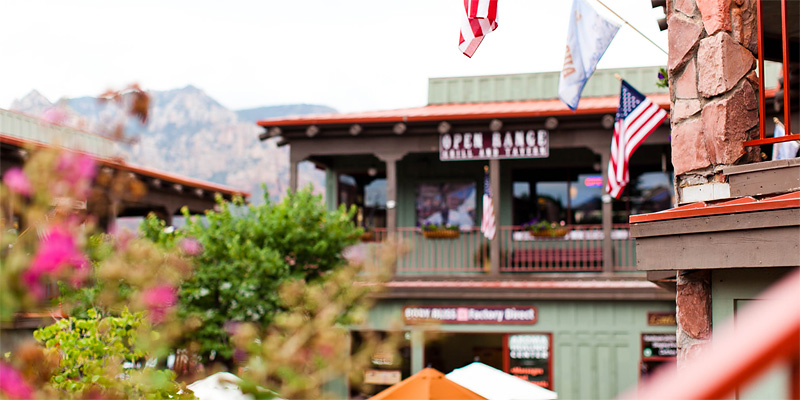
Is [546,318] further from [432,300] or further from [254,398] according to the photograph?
[254,398]

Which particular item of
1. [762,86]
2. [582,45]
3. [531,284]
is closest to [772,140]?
[762,86]

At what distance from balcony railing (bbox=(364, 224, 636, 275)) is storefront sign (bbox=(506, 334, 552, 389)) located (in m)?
Answer: 1.39

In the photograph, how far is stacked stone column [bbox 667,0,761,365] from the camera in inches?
197

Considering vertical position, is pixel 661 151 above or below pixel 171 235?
above

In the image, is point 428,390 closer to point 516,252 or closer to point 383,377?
point 383,377

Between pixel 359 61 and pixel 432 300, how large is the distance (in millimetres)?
106777

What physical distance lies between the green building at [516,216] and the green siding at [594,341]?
0.8 inches

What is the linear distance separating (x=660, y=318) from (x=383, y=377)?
578 centimetres

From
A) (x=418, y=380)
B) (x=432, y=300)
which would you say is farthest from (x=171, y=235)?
(x=418, y=380)

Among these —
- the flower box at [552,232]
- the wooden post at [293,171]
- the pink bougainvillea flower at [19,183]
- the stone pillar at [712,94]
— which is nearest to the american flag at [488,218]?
the flower box at [552,232]

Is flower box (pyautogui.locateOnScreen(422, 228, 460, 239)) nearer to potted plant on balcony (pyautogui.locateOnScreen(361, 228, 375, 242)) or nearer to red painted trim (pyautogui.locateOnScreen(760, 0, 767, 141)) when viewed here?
potted plant on balcony (pyautogui.locateOnScreen(361, 228, 375, 242))

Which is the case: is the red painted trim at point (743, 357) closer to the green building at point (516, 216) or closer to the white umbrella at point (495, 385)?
the white umbrella at point (495, 385)

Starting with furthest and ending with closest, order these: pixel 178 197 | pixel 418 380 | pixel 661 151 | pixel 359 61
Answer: pixel 359 61
pixel 178 197
pixel 661 151
pixel 418 380

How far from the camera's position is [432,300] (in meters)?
15.0
